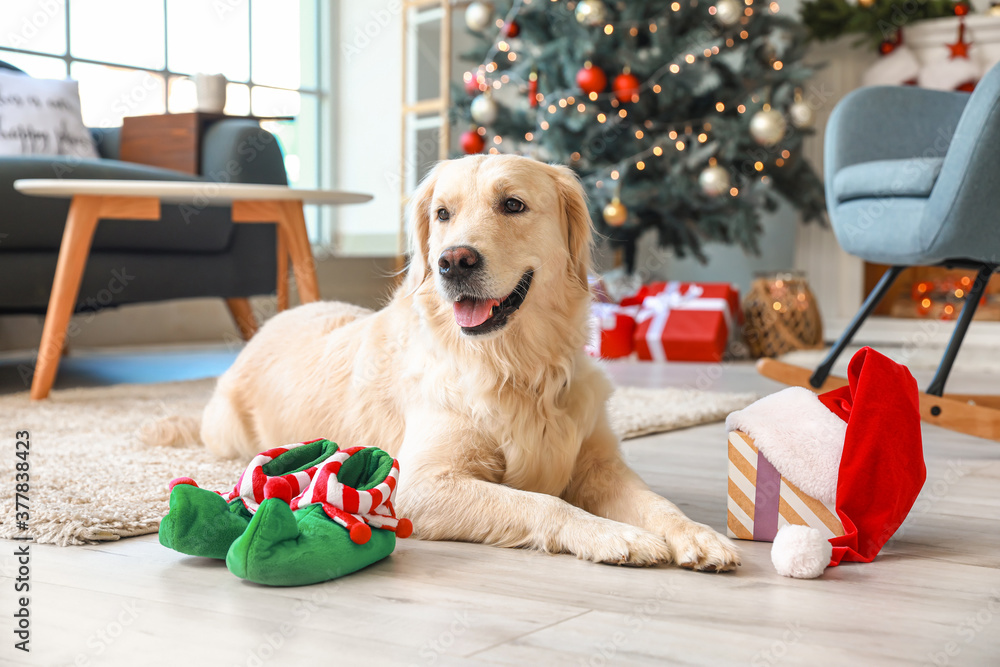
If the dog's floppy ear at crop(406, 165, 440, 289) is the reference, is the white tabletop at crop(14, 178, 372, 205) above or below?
above

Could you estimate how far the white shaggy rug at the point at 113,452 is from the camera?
1.44 metres

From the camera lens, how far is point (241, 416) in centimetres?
202

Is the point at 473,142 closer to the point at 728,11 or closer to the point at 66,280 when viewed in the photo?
the point at 728,11

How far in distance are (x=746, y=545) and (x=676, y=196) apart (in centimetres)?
326

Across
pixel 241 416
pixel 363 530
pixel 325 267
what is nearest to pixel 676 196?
pixel 325 267

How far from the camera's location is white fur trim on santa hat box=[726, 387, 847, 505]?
1.33 meters

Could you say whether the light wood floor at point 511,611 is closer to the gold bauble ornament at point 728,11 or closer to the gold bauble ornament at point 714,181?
the gold bauble ornament at point 714,181

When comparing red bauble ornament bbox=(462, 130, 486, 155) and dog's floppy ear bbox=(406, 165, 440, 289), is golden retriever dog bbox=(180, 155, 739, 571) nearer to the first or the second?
dog's floppy ear bbox=(406, 165, 440, 289)

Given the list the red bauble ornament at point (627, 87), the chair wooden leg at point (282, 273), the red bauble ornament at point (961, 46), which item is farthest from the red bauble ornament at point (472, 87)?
the red bauble ornament at point (961, 46)

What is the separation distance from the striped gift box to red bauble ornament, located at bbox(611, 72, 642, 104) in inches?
127

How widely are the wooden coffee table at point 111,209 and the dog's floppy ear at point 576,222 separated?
1310 millimetres

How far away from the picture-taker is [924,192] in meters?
2.41

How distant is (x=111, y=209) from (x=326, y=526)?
6.43 ft

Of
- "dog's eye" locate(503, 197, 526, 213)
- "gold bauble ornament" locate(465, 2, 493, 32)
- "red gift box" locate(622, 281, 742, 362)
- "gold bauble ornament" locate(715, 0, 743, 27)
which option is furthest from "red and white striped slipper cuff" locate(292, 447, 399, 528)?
"gold bauble ornament" locate(465, 2, 493, 32)
